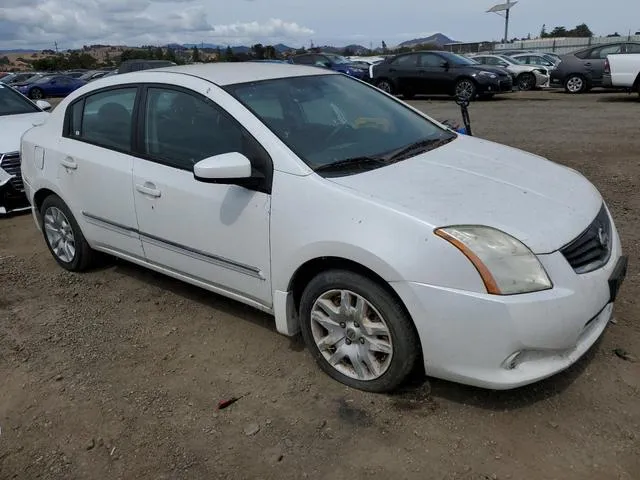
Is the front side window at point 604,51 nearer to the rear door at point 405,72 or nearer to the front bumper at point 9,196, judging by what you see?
the rear door at point 405,72

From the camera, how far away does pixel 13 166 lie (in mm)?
6422

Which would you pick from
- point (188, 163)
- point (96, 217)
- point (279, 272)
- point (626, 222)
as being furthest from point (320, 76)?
point (626, 222)

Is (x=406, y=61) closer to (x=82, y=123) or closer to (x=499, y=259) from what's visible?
(x=82, y=123)

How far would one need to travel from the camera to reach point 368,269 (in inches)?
109

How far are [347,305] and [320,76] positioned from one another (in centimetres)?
181

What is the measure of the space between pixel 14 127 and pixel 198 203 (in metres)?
4.71

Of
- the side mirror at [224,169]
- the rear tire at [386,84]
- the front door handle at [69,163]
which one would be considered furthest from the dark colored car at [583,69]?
the side mirror at [224,169]

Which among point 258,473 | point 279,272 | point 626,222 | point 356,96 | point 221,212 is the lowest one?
point 258,473

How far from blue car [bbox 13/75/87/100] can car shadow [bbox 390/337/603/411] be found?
99.2ft

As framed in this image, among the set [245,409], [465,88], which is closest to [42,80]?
[465,88]

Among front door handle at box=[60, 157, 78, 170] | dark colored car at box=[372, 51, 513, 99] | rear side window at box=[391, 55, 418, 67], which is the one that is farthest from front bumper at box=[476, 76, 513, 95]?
front door handle at box=[60, 157, 78, 170]

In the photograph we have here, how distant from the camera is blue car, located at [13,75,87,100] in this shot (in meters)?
29.2

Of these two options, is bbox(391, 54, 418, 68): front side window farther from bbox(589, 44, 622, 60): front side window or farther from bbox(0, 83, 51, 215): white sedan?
bbox(0, 83, 51, 215): white sedan

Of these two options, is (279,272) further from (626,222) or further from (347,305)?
(626,222)
